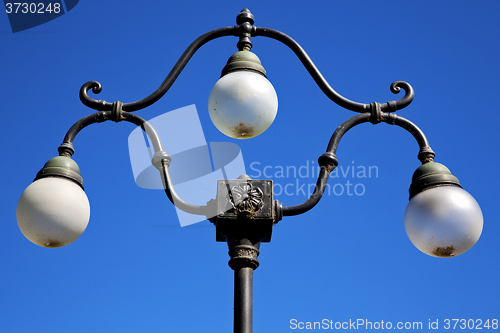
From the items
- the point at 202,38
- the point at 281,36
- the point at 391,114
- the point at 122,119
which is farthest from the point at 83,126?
the point at 391,114

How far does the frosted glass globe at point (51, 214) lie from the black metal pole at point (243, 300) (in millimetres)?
1142

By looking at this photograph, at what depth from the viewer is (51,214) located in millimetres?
4035

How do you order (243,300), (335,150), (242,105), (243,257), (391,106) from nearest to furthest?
(243,300), (243,257), (242,105), (335,150), (391,106)

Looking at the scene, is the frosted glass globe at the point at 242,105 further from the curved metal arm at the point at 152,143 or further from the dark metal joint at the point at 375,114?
the dark metal joint at the point at 375,114

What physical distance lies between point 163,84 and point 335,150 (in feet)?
4.54

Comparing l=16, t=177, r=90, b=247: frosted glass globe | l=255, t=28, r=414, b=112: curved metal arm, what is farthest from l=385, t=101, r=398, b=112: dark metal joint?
l=16, t=177, r=90, b=247: frosted glass globe

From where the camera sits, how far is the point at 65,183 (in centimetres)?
421

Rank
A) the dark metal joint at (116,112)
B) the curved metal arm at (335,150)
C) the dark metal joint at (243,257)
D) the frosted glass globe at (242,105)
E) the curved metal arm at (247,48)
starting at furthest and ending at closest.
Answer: the curved metal arm at (247,48), the dark metal joint at (116,112), the frosted glass globe at (242,105), the curved metal arm at (335,150), the dark metal joint at (243,257)

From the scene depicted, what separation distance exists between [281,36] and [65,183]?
6.48 feet

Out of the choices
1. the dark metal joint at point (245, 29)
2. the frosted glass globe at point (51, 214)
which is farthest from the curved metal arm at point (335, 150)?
the frosted glass globe at point (51, 214)

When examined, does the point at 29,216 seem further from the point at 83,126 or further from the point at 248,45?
the point at 248,45

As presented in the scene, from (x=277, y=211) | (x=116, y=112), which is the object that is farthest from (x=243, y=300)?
(x=116, y=112)

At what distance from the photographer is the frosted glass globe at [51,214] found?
4.03 meters

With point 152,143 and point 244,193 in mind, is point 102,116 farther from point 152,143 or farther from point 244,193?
point 244,193
